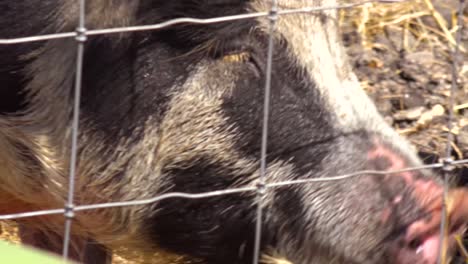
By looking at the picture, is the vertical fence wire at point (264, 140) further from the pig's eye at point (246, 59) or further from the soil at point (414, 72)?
the soil at point (414, 72)

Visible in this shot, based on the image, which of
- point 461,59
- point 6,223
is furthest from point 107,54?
point 461,59

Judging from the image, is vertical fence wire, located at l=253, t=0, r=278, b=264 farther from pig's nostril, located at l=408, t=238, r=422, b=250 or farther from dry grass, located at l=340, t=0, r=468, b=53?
dry grass, located at l=340, t=0, r=468, b=53

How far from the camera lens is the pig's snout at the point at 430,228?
2160mm

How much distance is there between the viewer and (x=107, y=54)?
216 cm

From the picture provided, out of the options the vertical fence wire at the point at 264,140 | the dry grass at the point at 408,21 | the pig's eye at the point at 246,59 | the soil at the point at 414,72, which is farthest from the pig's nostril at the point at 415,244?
the dry grass at the point at 408,21

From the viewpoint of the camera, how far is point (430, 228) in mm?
2164

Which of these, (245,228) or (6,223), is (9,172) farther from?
(6,223)

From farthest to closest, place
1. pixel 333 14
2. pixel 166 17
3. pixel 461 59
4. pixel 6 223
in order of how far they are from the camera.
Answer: pixel 461 59, pixel 6 223, pixel 333 14, pixel 166 17

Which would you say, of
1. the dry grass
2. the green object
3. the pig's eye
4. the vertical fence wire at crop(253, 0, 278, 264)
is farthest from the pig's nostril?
the dry grass

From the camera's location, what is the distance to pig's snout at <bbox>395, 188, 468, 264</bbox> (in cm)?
216

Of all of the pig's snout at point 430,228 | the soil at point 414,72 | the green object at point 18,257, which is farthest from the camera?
the soil at point 414,72

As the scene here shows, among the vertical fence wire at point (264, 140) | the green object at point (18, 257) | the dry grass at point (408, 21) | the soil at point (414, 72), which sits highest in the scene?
the dry grass at point (408, 21)

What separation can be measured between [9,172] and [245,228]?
63cm

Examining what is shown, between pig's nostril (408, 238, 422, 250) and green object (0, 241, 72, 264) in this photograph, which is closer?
green object (0, 241, 72, 264)
